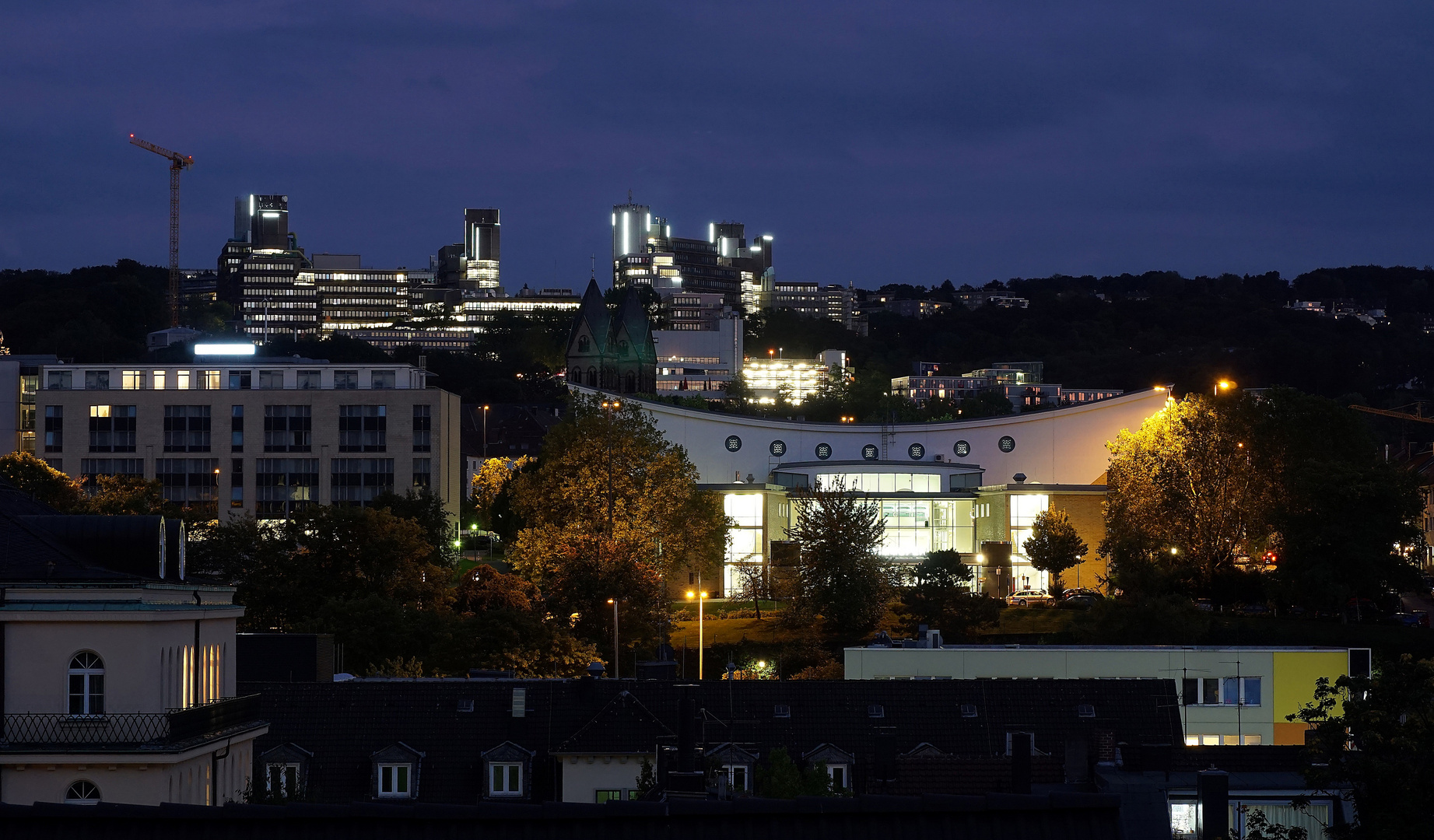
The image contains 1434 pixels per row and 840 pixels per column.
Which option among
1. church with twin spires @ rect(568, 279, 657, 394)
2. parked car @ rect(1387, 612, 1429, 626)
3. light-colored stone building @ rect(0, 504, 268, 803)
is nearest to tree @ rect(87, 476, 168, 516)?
light-colored stone building @ rect(0, 504, 268, 803)

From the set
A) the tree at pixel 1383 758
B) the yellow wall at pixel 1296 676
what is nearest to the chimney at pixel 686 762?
the tree at pixel 1383 758

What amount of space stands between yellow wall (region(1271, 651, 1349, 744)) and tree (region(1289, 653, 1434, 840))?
1918 centimetres

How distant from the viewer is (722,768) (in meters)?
39.3

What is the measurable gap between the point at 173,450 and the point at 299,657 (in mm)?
71750

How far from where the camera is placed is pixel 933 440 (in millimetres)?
115000

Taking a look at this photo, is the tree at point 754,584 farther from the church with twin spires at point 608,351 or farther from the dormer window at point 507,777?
the church with twin spires at point 608,351

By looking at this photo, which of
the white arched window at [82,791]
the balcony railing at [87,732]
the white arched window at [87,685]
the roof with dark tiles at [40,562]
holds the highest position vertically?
the roof with dark tiles at [40,562]

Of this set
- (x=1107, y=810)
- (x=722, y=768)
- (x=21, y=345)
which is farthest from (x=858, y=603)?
(x=21, y=345)

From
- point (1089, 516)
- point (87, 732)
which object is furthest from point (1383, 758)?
point (1089, 516)

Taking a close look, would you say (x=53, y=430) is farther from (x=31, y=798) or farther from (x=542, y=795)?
(x=31, y=798)

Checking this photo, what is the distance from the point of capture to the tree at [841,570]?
265ft

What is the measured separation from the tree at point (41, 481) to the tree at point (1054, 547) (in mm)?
45915

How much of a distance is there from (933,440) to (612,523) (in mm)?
34833

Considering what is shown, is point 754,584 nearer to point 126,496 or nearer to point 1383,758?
point 126,496
